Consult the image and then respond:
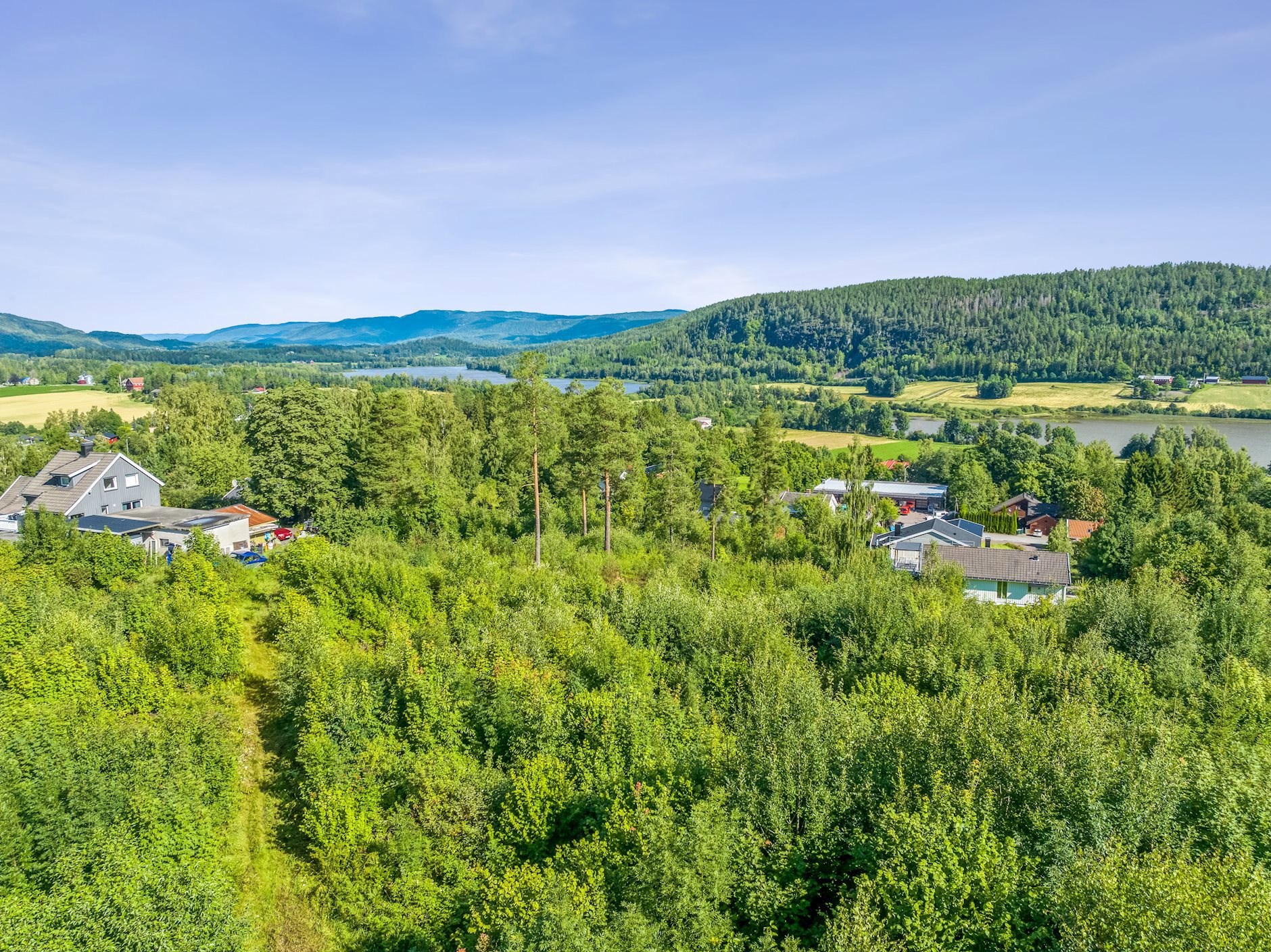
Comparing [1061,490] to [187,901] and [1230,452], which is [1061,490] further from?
[187,901]

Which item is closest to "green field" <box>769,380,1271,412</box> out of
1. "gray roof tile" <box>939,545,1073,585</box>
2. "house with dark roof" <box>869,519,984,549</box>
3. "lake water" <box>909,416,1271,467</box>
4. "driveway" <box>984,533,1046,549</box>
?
"lake water" <box>909,416,1271,467</box>

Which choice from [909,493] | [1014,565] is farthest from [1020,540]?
[1014,565]

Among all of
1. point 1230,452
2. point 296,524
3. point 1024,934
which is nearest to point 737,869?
point 1024,934

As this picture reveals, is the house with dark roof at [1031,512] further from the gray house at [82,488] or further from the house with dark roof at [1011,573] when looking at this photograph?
the gray house at [82,488]

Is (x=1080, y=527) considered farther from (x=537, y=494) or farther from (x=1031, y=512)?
(x=537, y=494)

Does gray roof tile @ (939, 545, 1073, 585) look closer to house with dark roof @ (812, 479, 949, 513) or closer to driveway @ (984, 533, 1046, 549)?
driveway @ (984, 533, 1046, 549)

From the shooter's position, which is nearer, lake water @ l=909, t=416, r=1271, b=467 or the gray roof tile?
the gray roof tile

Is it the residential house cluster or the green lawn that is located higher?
the green lawn
